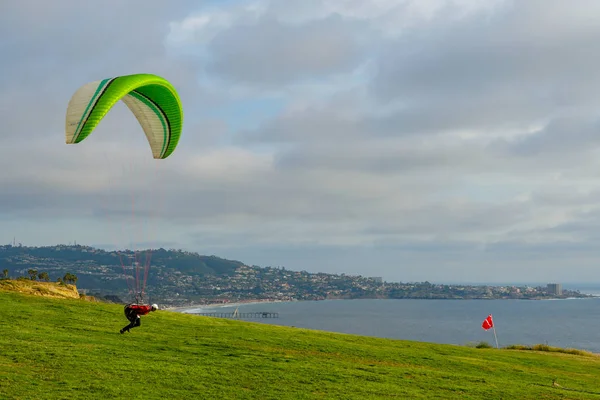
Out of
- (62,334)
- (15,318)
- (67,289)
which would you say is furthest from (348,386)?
(67,289)

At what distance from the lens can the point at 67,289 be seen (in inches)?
1494

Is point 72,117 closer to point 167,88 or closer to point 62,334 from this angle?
point 167,88

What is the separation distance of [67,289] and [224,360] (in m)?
20.4

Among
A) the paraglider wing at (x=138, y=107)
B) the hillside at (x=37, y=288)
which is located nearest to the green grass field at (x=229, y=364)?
the hillside at (x=37, y=288)

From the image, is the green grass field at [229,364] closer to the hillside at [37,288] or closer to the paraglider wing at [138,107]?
the hillside at [37,288]

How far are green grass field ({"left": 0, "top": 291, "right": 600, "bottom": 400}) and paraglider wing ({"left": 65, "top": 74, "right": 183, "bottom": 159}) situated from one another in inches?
304

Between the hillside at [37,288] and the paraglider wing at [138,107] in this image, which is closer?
the paraglider wing at [138,107]

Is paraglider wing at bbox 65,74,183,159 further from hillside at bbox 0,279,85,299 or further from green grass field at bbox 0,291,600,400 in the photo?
hillside at bbox 0,279,85,299

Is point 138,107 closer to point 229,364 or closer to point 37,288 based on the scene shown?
point 229,364

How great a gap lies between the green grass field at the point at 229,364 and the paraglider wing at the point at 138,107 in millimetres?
7715

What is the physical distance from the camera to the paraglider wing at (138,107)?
19094mm

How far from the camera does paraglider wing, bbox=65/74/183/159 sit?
19.1m

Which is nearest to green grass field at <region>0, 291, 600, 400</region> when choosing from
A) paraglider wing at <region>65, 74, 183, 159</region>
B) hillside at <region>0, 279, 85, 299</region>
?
hillside at <region>0, 279, 85, 299</region>

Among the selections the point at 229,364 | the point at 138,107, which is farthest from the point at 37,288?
the point at 229,364
